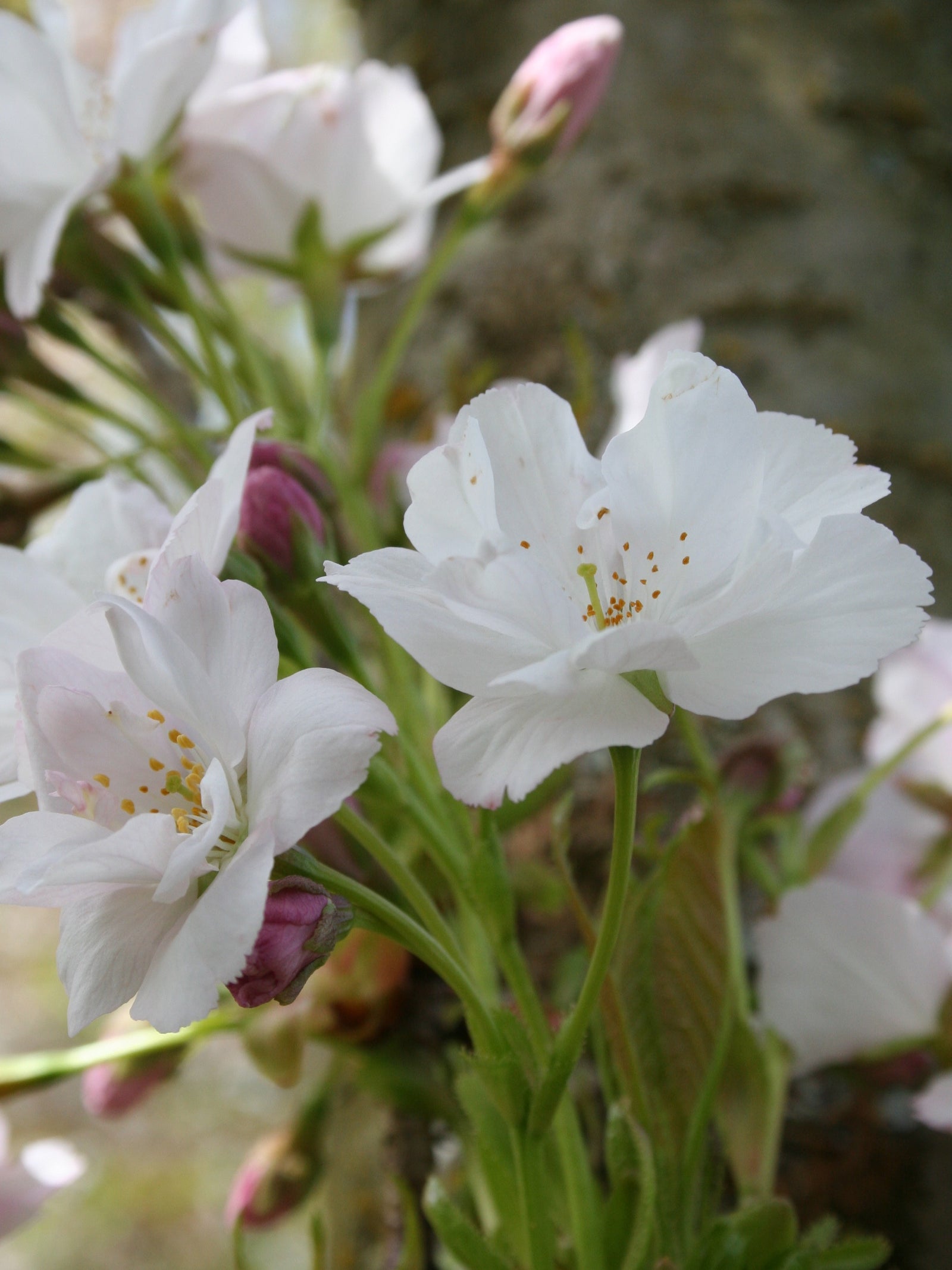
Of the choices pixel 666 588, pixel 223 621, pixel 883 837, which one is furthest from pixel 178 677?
pixel 883 837

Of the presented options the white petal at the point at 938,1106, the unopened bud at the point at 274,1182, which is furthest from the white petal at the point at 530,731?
the unopened bud at the point at 274,1182

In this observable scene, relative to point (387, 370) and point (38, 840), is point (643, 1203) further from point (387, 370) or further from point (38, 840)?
point (387, 370)

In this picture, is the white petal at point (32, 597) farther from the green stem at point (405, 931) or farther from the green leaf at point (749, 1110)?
the green leaf at point (749, 1110)

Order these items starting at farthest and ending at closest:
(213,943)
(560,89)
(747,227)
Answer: (747,227)
(560,89)
(213,943)

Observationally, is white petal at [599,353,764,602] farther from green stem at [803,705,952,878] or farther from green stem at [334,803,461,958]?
green stem at [803,705,952,878]

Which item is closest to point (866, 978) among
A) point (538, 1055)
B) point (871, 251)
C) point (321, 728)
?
point (538, 1055)

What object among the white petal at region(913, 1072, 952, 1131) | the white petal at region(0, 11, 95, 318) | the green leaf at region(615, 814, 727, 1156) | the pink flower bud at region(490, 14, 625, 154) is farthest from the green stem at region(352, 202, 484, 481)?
the white petal at region(913, 1072, 952, 1131)
